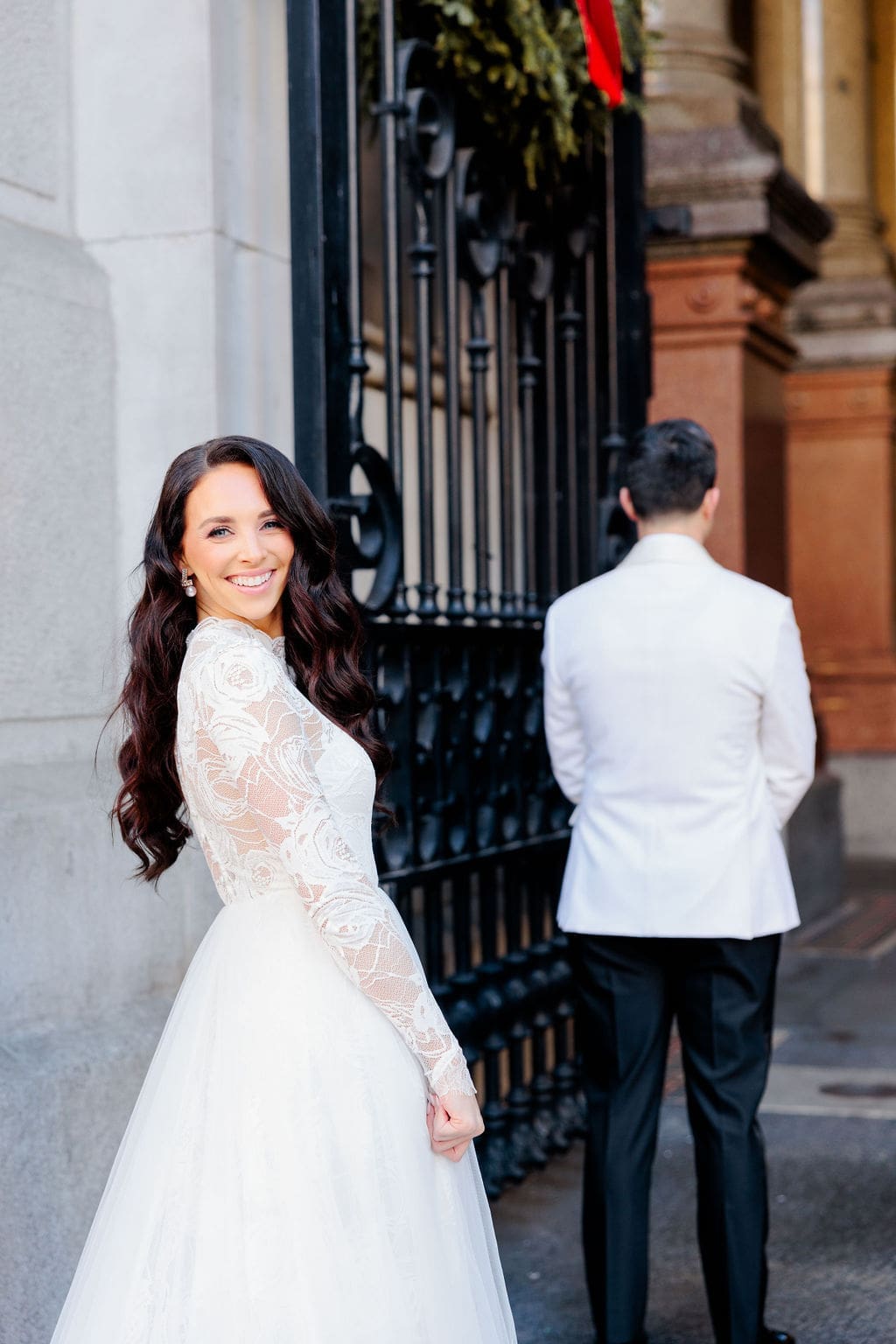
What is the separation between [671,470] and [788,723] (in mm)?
569

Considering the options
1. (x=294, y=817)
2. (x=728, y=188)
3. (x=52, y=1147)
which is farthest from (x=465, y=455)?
(x=294, y=817)

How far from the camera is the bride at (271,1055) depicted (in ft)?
7.51

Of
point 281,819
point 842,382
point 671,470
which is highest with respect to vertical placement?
point 842,382

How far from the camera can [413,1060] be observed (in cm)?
244

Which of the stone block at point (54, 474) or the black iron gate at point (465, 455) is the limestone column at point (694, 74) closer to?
the black iron gate at point (465, 455)

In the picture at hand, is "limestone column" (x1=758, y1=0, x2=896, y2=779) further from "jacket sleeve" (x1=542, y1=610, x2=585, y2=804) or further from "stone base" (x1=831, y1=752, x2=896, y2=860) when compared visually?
"jacket sleeve" (x1=542, y1=610, x2=585, y2=804)

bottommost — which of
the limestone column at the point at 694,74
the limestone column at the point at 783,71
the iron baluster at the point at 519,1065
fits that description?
the iron baluster at the point at 519,1065

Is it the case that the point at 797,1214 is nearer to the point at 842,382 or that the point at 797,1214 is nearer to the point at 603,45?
the point at 603,45

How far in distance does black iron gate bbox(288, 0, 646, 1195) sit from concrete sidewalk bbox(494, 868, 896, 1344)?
0.32 metres

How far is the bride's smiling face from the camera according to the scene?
2.48 metres

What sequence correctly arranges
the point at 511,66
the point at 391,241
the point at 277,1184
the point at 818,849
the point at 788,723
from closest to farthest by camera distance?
the point at 277,1184, the point at 788,723, the point at 391,241, the point at 511,66, the point at 818,849

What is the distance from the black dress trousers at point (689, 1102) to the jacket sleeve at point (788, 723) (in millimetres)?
331

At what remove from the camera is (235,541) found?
2.48 metres

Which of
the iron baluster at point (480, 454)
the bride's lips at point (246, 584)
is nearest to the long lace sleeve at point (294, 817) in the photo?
the bride's lips at point (246, 584)
